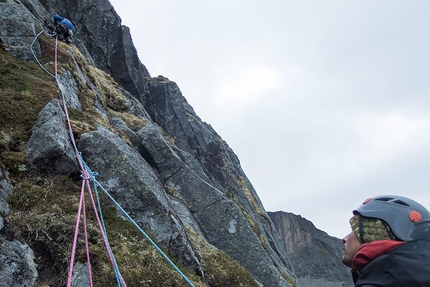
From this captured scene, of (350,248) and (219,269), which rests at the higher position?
(350,248)

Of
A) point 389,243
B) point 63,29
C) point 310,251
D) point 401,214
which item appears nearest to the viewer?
point 389,243

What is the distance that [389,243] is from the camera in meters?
2.50

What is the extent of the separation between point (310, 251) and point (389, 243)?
8175cm

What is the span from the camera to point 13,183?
24.9 feet

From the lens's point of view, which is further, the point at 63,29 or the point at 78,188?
the point at 63,29

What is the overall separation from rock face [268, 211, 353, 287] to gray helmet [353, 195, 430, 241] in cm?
7800

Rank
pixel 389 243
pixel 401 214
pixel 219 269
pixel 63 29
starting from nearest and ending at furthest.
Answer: pixel 389 243
pixel 401 214
pixel 219 269
pixel 63 29

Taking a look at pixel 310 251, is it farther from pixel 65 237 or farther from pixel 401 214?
pixel 401 214

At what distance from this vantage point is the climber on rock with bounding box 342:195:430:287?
2.24 metres

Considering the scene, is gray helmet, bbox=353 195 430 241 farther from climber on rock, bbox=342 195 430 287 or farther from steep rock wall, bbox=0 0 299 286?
steep rock wall, bbox=0 0 299 286

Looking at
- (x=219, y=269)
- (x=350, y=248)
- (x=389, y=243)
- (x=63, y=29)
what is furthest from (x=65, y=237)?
(x=63, y=29)

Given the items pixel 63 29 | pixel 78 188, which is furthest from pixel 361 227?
pixel 63 29

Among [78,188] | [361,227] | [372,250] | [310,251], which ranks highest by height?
[310,251]

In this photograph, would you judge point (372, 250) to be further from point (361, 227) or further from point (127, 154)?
point (127, 154)
